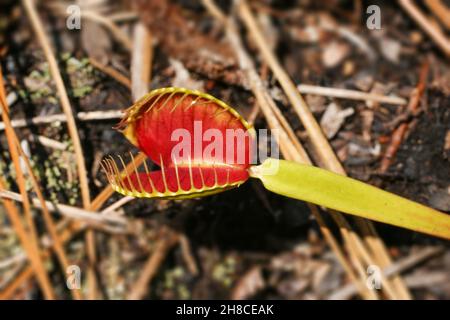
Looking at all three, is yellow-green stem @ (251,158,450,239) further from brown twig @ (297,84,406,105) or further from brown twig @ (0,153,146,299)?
brown twig @ (0,153,146,299)

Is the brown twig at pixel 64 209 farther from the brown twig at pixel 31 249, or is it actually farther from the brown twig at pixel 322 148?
the brown twig at pixel 322 148

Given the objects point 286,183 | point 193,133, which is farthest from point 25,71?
point 286,183

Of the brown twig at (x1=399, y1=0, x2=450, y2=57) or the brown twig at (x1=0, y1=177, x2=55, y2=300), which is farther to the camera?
the brown twig at (x1=399, y1=0, x2=450, y2=57)

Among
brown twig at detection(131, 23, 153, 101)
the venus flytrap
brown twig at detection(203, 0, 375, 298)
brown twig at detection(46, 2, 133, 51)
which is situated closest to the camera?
the venus flytrap

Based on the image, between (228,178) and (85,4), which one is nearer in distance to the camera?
(228,178)

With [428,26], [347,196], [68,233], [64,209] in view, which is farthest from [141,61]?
[428,26]

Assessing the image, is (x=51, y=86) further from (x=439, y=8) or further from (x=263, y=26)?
(x=439, y=8)

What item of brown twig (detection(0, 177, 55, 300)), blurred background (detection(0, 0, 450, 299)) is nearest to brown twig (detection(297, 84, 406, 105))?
blurred background (detection(0, 0, 450, 299))
